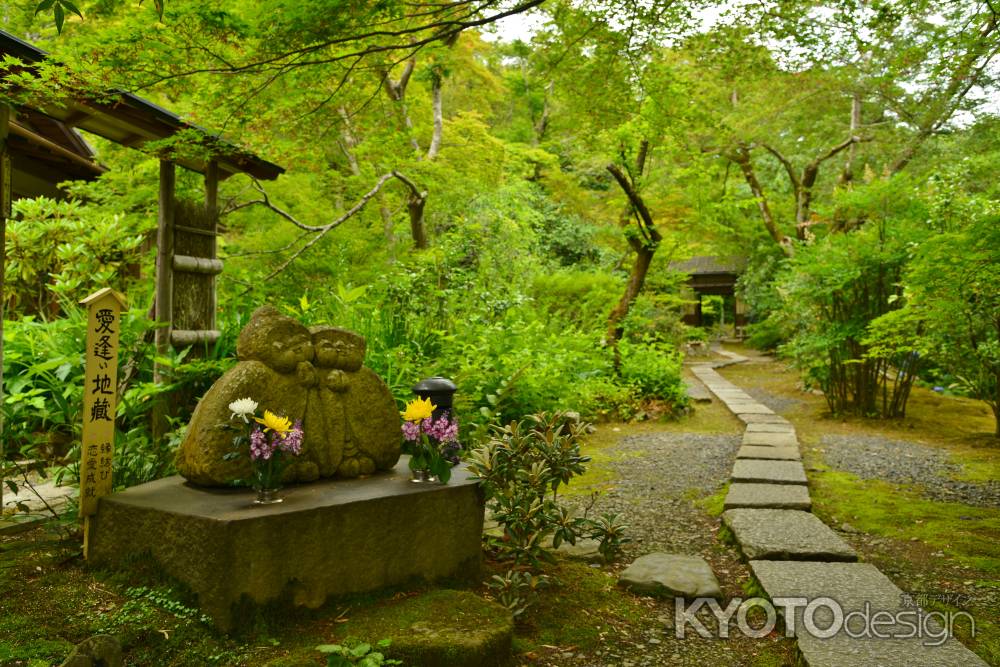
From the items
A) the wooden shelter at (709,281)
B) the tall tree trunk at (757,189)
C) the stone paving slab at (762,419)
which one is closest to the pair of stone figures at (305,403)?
the stone paving slab at (762,419)

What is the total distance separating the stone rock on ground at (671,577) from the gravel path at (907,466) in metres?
2.79

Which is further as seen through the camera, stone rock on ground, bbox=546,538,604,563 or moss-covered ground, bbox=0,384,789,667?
stone rock on ground, bbox=546,538,604,563

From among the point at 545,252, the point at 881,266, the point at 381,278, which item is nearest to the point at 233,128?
the point at 381,278

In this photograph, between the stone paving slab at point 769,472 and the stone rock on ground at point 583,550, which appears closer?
the stone rock on ground at point 583,550

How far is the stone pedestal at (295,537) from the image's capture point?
2.56m

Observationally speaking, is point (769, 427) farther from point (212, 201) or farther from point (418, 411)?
point (212, 201)

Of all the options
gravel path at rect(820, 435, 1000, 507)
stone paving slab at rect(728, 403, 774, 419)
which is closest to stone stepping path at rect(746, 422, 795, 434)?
gravel path at rect(820, 435, 1000, 507)

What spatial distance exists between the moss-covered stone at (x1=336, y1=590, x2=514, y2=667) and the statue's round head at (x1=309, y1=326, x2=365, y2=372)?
1265 millimetres

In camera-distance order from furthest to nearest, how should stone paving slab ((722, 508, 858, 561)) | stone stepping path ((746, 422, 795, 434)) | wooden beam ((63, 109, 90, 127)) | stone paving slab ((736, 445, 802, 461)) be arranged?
stone stepping path ((746, 422, 795, 434)), stone paving slab ((736, 445, 802, 461)), wooden beam ((63, 109, 90, 127)), stone paving slab ((722, 508, 858, 561))

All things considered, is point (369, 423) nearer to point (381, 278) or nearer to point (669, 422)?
point (381, 278)

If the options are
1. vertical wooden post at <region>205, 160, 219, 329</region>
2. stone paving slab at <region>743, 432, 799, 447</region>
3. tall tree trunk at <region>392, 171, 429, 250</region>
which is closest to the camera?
vertical wooden post at <region>205, 160, 219, 329</region>

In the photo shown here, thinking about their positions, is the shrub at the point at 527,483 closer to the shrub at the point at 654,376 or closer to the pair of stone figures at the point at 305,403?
the pair of stone figures at the point at 305,403

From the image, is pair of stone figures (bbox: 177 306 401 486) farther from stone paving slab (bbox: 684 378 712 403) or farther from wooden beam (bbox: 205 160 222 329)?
stone paving slab (bbox: 684 378 712 403)

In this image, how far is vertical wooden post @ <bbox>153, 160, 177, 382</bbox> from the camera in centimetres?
481
